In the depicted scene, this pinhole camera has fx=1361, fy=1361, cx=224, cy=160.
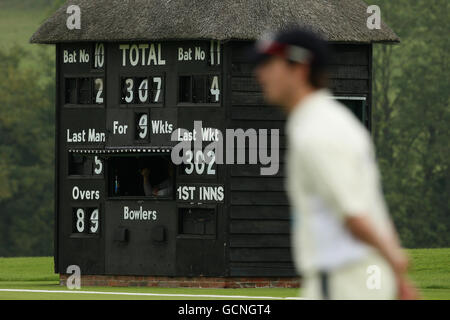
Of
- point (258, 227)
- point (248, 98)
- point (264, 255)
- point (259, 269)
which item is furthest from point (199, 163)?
point (259, 269)

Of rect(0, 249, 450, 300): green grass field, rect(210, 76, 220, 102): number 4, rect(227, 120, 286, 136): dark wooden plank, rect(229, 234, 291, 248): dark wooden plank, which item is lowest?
rect(0, 249, 450, 300): green grass field

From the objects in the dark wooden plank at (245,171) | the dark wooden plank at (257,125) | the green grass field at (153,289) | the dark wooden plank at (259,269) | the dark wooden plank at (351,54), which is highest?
the dark wooden plank at (351,54)

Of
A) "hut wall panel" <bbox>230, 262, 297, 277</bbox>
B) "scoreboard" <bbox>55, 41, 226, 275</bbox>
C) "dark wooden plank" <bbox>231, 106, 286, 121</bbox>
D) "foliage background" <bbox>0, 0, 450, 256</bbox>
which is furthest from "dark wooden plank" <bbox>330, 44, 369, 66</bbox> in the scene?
"foliage background" <bbox>0, 0, 450, 256</bbox>

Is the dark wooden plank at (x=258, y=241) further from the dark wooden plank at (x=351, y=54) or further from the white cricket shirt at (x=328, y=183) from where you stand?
the white cricket shirt at (x=328, y=183)

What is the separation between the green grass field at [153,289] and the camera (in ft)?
71.1

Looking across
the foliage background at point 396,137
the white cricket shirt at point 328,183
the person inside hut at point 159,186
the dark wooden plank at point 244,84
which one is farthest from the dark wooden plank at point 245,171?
the foliage background at point 396,137

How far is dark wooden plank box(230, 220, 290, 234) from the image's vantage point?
81.4 feet

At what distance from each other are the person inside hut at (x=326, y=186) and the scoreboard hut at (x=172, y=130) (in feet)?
62.3

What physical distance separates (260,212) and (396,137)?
131ft

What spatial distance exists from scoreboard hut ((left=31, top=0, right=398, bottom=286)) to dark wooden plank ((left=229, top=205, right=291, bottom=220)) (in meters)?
0.02

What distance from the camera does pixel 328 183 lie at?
525cm

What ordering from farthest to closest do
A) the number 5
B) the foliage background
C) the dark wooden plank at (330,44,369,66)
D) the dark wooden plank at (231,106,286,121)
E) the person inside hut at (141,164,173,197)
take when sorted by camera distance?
the foliage background < the number 5 < the dark wooden plank at (330,44,369,66) < the person inside hut at (141,164,173,197) < the dark wooden plank at (231,106,286,121)

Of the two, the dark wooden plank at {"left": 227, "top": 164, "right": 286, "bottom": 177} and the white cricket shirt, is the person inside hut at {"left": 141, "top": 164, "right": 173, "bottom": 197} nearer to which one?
the dark wooden plank at {"left": 227, "top": 164, "right": 286, "bottom": 177}

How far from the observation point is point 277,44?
5535mm
